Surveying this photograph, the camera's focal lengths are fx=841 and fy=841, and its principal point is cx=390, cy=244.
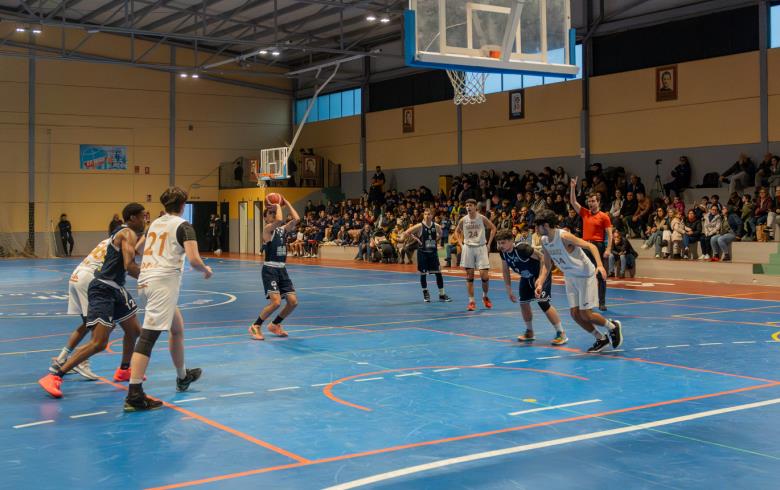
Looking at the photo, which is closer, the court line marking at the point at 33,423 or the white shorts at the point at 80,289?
the court line marking at the point at 33,423

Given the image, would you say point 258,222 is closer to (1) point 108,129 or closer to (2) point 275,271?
(1) point 108,129

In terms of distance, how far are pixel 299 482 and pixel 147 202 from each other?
3850 centimetres

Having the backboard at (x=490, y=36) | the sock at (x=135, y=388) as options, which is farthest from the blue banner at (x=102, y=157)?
the sock at (x=135, y=388)

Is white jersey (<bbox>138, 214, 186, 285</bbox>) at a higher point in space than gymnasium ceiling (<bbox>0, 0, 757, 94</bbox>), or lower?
lower

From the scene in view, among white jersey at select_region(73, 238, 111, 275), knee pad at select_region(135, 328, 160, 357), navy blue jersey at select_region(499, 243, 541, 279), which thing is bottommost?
knee pad at select_region(135, 328, 160, 357)

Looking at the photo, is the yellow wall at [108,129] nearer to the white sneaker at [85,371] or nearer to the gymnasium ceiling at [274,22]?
the gymnasium ceiling at [274,22]

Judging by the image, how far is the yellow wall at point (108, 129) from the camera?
3872 centimetres

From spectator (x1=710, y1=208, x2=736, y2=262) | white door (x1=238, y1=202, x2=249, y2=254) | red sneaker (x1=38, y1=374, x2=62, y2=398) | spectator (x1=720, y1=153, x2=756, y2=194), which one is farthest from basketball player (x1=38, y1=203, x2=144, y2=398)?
white door (x1=238, y1=202, x2=249, y2=254)

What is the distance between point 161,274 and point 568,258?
5.26 meters

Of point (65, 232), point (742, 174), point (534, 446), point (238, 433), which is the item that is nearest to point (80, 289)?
point (238, 433)

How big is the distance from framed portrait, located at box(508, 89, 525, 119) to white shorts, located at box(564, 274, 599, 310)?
A: 23.0 m

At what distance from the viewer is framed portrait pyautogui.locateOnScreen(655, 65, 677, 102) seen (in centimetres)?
2781

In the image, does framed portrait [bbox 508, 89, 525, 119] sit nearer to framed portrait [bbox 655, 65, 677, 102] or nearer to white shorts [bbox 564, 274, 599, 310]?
framed portrait [bbox 655, 65, 677, 102]

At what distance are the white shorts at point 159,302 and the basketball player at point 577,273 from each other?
4839 mm
